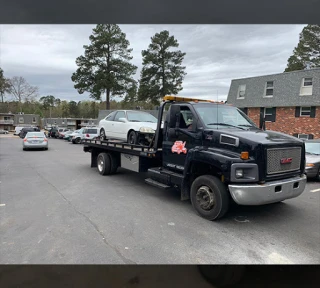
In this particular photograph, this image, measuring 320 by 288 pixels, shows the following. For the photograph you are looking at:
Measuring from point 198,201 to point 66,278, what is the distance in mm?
2928

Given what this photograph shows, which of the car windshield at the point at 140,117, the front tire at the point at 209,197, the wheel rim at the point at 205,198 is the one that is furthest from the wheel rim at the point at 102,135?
the wheel rim at the point at 205,198

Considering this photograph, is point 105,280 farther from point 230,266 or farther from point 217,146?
point 217,146

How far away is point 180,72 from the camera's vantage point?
10.2 m

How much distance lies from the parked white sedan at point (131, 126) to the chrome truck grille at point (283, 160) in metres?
3.52

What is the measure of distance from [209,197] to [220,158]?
82 cm

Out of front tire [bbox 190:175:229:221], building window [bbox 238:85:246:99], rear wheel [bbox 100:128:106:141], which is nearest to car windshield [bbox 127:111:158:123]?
rear wheel [bbox 100:128:106:141]

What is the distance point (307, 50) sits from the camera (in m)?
32.8

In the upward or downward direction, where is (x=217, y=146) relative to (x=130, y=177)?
upward

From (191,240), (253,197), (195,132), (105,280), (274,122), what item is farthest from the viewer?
(274,122)

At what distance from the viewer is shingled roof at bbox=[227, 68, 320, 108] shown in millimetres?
19938

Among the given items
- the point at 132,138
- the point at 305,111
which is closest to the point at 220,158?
the point at 132,138

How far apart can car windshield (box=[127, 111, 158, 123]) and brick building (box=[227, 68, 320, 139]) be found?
1342 cm
